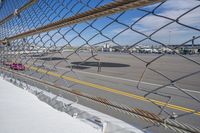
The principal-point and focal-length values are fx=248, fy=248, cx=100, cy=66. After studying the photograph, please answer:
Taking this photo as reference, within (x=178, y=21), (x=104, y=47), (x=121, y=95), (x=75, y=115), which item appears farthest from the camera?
(x=121, y=95)

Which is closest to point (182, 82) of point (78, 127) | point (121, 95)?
point (121, 95)

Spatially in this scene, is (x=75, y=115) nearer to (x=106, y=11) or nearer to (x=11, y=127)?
(x=11, y=127)

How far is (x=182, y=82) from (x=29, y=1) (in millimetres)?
8690

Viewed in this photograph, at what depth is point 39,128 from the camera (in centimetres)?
121

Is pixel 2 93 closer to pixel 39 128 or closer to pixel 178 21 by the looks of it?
pixel 39 128

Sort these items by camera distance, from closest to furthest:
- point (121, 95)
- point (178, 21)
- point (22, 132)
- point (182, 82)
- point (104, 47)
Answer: point (178, 21) < point (22, 132) < point (104, 47) < point (121, 95) < point (182, 82)

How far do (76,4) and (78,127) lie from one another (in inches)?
39.6

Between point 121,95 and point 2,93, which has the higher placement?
point 2,93

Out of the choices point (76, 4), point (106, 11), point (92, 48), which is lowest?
point (92, 48)

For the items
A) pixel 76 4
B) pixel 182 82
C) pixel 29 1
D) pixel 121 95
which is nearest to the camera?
pixel 76 4

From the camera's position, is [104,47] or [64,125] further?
[104,47]

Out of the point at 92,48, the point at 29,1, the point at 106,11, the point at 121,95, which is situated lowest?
the point at 121,95

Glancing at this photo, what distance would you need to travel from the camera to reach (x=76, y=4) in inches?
74.0

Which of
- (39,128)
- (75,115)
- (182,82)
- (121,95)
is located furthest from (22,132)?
(182,82)
